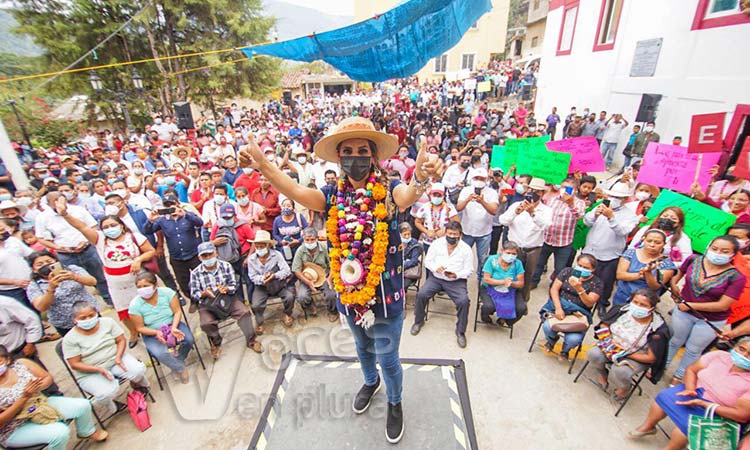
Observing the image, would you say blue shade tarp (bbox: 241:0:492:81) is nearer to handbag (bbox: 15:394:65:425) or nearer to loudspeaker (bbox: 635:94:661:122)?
handbag (bbox: 15:394:65:425)

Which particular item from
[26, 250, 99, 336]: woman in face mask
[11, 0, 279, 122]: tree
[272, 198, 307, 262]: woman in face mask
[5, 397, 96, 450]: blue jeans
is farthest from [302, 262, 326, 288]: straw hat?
[11, 0, 279, 122]: tree

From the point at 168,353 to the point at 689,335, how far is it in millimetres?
5970

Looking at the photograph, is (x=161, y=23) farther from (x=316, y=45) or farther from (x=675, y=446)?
(x=675, y=446)

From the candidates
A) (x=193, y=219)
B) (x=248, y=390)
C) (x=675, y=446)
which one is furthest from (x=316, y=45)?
(x=675, y=446)

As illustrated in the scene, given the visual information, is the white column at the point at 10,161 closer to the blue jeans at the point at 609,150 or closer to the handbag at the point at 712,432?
the handbag at the point at 712,432

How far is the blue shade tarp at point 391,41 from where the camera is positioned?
13.9 feet

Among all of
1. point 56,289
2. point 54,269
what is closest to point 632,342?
point 54,269

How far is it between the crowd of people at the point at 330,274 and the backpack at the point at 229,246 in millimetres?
16

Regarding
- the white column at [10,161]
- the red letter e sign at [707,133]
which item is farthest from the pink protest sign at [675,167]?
the white column at [10,161]

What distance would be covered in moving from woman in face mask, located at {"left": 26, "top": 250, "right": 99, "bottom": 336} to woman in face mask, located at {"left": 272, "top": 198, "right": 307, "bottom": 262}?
2402mm

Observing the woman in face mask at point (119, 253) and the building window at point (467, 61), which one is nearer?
the woman in face mask at point (119, 253)

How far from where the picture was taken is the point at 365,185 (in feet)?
7.97

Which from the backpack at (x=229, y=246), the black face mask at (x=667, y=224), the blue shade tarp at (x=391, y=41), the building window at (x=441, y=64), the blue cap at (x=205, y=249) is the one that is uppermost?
the building window at (x=441, y=64)

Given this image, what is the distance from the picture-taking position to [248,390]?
403 centimetres
